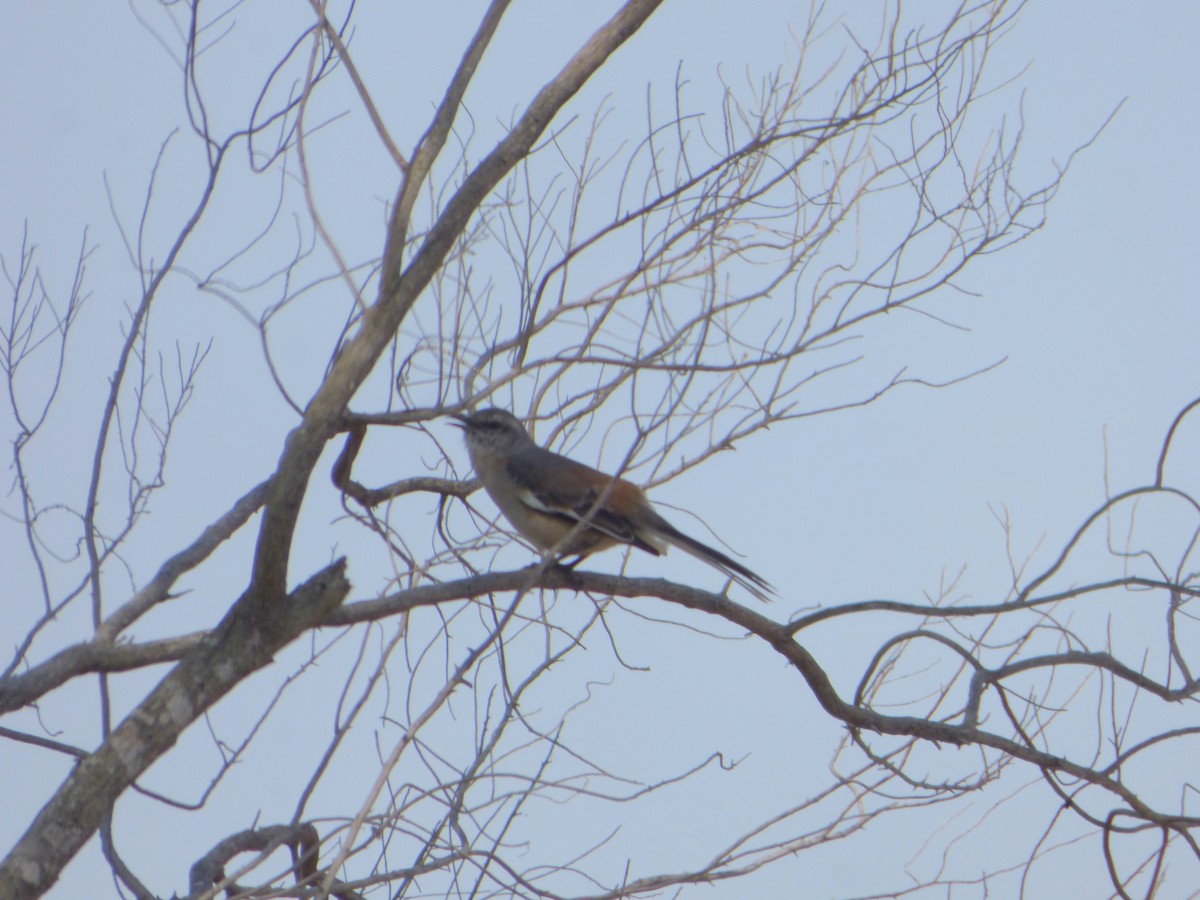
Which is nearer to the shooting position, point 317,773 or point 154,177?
point 317,773

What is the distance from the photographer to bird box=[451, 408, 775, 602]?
5770 millimetres

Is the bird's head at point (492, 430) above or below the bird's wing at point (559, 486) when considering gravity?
above

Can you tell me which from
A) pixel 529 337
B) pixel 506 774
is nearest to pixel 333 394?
pixel 529 337

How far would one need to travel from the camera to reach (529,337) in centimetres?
446

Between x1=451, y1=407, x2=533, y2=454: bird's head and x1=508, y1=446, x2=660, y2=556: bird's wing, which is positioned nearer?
x1=508, y1=446, x2=660, y2=556: bird's wing

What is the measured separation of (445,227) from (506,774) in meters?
1.93

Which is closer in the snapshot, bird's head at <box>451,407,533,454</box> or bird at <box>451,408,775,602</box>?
bird at <box>451,408,775,602</box>

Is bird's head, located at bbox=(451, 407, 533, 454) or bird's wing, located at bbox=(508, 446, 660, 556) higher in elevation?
bird's head, located at bbox=(451, 407, 533, 454)

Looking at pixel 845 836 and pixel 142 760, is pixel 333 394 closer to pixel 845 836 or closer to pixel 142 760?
pixel 142 760

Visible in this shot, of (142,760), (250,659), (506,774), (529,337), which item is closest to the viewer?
(142,760)

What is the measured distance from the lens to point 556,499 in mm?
6184

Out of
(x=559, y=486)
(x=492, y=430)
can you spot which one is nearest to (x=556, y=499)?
(x=559, y=486)

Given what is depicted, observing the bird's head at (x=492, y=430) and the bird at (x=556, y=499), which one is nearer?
the bird at (x=556, y=499)

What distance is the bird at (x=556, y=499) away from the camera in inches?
227
